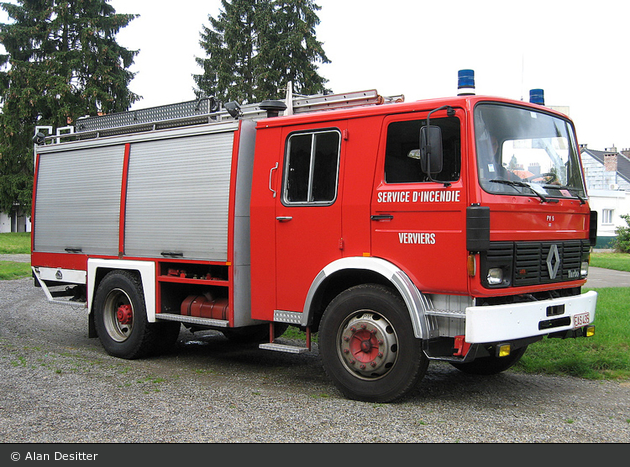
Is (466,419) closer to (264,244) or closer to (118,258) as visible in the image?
(264,244)

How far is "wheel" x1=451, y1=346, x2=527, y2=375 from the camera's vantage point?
7094mm

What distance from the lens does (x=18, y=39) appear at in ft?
121

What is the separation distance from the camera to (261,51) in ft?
109

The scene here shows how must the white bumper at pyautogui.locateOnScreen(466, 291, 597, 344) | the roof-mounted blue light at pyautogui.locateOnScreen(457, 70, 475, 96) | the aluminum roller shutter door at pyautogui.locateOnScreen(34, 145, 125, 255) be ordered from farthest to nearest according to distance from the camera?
the aluminum roller shutter door at pyautogui.locateOnScreen(34, 145, 125, 255)
the roof-mounted blue light at pyautogui.locateOnScreen(457, 70, 475, 96)
the white bumper at pyautogui.locateOnScreen(466, 291, 597, 344)

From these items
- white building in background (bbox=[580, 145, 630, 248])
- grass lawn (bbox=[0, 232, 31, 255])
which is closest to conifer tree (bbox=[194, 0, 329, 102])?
grass lawn (bbox=[0, 232, 31, 255])

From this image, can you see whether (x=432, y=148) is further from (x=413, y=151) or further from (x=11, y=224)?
(x=11, y=224)

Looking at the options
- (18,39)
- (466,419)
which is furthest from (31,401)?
(18,39)

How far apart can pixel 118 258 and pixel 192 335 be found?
2374mm

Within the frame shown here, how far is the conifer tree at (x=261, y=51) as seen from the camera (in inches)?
1313

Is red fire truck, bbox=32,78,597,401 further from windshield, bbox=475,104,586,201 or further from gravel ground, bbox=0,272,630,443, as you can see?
gravel ground, bbox=0,272,630,443

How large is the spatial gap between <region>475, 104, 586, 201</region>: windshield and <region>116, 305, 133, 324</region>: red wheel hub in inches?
199

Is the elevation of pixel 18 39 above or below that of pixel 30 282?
above

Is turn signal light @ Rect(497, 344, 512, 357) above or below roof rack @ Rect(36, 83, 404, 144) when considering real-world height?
A: below
